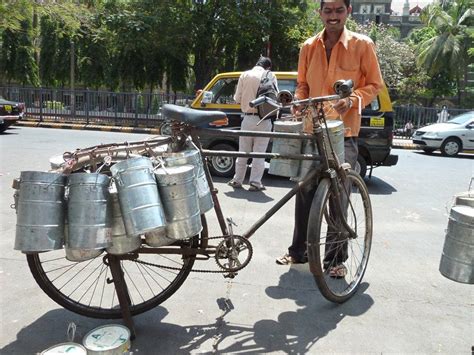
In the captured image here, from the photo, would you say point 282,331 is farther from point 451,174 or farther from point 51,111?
point 51,111

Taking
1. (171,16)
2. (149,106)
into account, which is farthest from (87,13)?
(149,106)

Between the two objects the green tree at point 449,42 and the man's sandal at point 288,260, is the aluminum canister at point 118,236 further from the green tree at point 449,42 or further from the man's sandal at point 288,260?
the green tree at point 449,42

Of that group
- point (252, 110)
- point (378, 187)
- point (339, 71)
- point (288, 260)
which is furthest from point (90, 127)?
point (339, 71)

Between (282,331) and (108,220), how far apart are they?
140 centimetres

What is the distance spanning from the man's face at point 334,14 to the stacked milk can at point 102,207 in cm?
179

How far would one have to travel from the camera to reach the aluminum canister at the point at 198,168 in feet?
8.45

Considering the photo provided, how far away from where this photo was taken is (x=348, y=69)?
3.57 m

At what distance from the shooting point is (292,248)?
4.03 m

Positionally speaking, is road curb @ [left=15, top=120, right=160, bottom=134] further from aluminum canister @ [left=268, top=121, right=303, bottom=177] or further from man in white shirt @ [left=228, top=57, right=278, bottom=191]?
aluminum canister @ [left=268, top=121, right=303, bottom=177]

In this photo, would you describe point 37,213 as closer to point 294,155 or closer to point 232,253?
point 232,253

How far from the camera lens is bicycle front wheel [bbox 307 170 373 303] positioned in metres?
3.08

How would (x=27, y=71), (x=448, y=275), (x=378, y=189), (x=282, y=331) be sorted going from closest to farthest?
(x=448, y=275), (x=282, y=331), (x=378, y=189), (x=27, y=71)

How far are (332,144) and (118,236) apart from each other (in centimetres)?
166

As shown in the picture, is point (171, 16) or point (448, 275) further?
point (171, 16)
